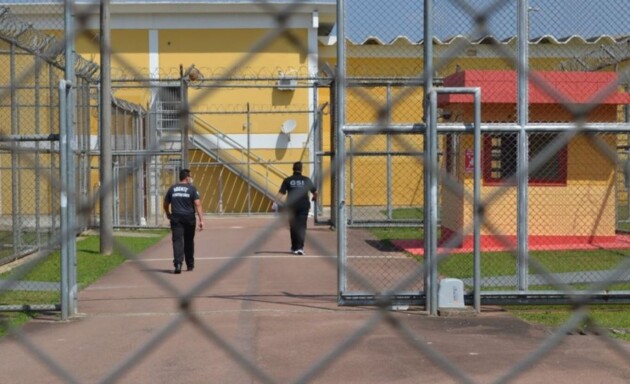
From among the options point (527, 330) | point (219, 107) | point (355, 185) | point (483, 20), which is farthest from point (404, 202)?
point (483, 20)

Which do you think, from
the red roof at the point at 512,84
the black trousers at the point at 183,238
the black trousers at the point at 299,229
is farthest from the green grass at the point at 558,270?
the black trousers at the point at 183,238

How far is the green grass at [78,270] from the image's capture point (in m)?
10.3

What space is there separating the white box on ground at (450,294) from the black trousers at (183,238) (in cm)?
510

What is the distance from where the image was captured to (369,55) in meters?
10.9

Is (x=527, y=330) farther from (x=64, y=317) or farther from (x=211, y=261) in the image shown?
(x=211, y=261)

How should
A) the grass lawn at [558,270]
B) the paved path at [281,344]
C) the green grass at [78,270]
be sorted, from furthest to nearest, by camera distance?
the green grass at [78,270], the grass lawn at [558,270], the paved path at [281,344]

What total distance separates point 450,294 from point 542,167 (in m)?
6.35

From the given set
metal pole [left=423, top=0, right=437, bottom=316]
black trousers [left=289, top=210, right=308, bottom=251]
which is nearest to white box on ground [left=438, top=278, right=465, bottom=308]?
metal pole [left=423, top=0, right=437, bottom=316]

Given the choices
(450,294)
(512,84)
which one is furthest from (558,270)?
(450,294)

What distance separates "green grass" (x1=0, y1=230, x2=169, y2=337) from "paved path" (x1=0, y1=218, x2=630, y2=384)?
1.25 ft

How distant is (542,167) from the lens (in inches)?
623

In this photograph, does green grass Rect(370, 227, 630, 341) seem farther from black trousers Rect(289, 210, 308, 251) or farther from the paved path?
black trousers Rect(289, 210, 308, 251)

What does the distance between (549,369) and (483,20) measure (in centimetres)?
528

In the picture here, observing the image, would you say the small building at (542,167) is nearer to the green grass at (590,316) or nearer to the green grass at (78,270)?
the green grass at (590,316)
